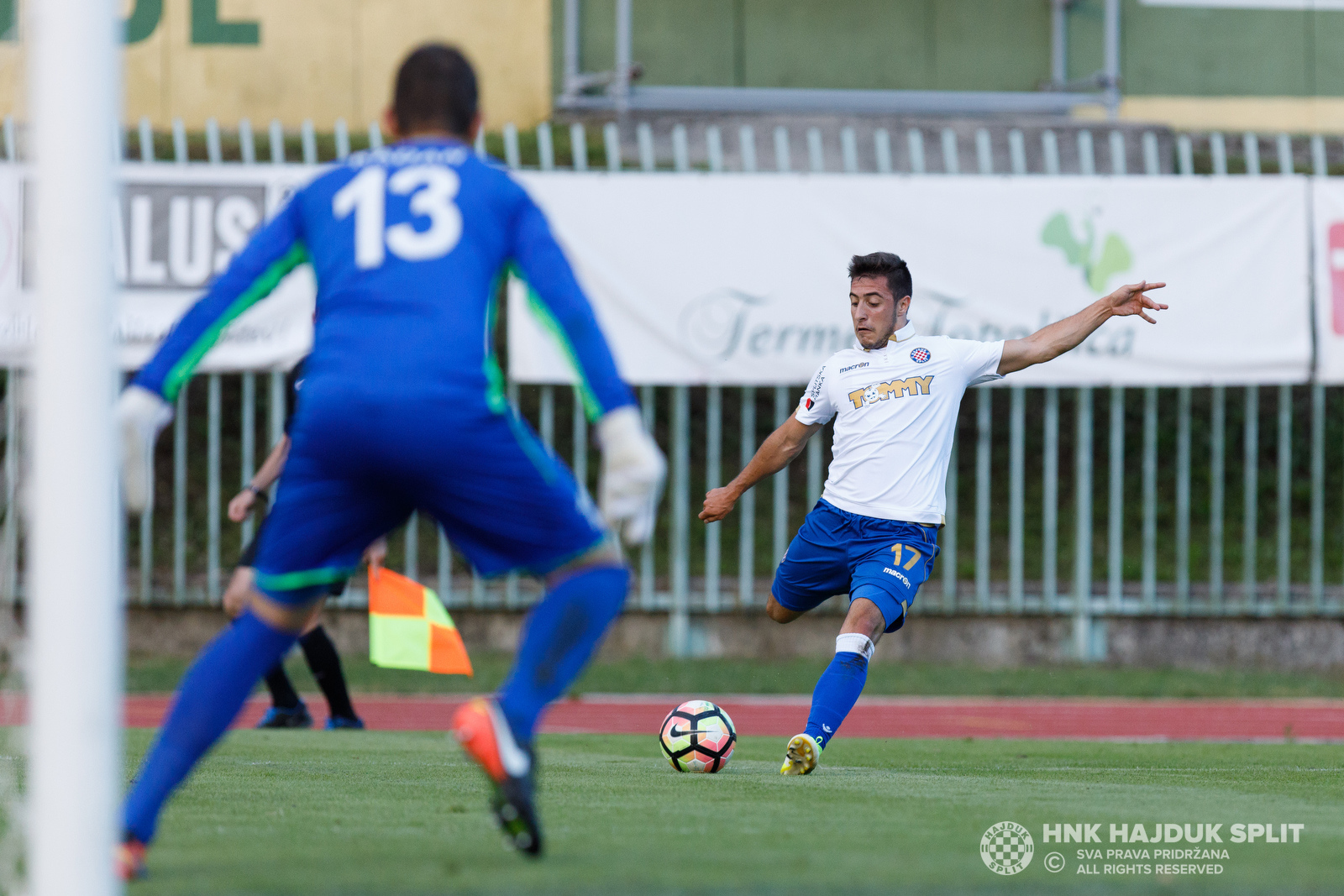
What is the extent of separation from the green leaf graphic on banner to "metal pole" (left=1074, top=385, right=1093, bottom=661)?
84 centimetres

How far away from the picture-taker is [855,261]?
6672 millimetres

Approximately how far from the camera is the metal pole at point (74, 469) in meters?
2.87

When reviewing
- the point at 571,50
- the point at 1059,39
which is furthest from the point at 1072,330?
the point at 1059,39

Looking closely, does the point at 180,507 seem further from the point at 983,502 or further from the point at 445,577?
the point at 983,502

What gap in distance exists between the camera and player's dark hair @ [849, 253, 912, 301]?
6.62 m

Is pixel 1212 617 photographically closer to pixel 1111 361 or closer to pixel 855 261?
pixel 1111 361

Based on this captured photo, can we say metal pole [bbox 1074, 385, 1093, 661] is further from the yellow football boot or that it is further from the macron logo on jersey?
the yellow football boot

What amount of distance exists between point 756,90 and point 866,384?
8.53 meters

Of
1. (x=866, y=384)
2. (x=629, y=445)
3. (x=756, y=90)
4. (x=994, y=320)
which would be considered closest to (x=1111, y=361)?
(x=994, y=320)

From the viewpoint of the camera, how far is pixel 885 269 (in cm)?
662

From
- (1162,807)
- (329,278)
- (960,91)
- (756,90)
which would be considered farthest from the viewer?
(960,91)

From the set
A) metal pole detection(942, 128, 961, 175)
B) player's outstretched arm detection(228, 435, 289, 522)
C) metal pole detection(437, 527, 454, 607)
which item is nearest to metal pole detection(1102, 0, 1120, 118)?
metal pole detection(942, 128, 961, 175)

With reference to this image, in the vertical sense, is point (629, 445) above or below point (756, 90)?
below

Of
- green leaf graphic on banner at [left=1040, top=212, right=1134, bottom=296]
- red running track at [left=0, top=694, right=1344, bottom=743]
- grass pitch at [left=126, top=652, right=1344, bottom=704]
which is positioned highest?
green leaf graphic on banner at [left=1040, top=212, right=1134, bottom=296]
